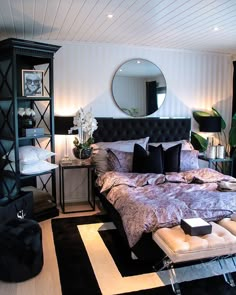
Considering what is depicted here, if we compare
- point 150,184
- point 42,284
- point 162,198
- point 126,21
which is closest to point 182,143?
point 150,184

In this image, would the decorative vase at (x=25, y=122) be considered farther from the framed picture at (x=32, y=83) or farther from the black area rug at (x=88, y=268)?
the black area rug at (x=88, y=268)

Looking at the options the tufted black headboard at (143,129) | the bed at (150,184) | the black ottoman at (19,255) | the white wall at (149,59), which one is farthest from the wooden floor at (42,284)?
the tufted black headboard at (143,129)

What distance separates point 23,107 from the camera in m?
4.25

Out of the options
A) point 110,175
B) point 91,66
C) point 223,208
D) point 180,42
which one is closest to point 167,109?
point 180,42

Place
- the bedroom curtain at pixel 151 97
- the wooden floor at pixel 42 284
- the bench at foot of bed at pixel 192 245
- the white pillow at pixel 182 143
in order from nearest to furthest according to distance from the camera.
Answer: the bench at foot of bed at pixel 192 245
the wooden floor at pixel 42 284
the white pillow at pixel 182 143
the bedroom curtain at pixel 151 97

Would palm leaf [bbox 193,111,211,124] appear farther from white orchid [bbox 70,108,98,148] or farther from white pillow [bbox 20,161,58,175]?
white pillow [bbox 20,161,58,175]

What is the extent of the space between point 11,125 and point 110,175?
149cm

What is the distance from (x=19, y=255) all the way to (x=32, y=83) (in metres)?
2.23

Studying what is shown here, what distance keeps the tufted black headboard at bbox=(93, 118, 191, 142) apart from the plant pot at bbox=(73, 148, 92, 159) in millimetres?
362

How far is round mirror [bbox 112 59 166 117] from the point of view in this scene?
4.70 metres

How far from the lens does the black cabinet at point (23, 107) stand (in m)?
3.59

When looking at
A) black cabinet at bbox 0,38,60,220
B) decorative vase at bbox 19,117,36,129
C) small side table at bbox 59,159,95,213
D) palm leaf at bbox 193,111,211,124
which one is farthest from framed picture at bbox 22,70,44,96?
palm leaf at bbox 193,111,211,124

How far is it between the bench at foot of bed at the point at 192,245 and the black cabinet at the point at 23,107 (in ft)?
6.42

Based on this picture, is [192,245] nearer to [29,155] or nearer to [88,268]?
[88,268]
